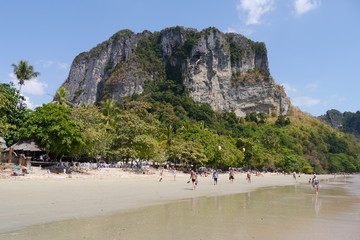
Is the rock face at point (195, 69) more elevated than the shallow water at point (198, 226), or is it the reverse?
the rock face at point (195, 69)

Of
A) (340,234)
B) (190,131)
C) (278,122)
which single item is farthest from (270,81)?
(340,234)

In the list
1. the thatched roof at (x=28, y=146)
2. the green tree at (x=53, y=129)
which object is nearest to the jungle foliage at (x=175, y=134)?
the green tree at (x=53, y=129)

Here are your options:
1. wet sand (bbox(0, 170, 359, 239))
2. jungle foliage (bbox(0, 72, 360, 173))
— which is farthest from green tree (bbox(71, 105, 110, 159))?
wet sand (bbox(0, 170, 359, 239))

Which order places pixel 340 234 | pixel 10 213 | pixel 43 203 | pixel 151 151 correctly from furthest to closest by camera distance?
pixel 151 151, pixel 43 203, pixel 10 213, pixel 340 234

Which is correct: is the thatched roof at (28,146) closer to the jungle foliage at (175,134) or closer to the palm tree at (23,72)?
the jungle foliage at (175,134)

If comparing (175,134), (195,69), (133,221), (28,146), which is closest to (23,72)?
(28,146)

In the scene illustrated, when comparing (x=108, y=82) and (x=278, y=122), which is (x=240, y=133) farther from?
(x=108, y=82)

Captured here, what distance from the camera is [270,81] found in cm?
14675

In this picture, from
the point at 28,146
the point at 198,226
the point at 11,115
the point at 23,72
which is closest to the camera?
the point at 198,226

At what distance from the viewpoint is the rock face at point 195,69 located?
138750mm

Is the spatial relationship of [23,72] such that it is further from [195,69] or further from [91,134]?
[195,69]

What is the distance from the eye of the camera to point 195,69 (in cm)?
13838

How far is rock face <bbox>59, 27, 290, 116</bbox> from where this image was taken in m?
139

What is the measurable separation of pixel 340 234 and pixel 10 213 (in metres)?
11.6
